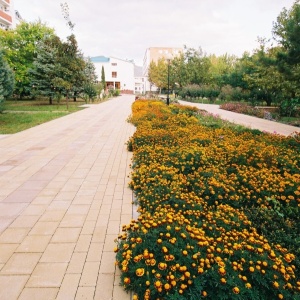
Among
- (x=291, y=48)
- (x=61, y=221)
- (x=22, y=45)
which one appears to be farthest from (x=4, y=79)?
(x=22, y=45)

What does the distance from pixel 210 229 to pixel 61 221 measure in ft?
7.25

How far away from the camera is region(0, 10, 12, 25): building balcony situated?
1522 inches

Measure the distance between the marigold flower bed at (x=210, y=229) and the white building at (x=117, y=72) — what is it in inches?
2857

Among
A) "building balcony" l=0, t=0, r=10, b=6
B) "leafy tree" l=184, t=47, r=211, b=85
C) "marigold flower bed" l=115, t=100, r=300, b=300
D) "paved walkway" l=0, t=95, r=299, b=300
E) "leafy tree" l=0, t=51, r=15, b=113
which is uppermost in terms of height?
"building balcony" l=0, t=0, r=10, b=6

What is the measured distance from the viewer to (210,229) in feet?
9.84

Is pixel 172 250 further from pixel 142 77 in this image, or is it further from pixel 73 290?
pixel 142 77

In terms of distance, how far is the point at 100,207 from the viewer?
4.29 meters

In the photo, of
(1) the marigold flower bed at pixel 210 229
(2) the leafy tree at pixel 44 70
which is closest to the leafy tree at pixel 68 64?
(2) the leafy tree at pixel 44 70

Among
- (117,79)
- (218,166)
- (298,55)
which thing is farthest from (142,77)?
(218,166)

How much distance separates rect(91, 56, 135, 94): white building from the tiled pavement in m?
70.8

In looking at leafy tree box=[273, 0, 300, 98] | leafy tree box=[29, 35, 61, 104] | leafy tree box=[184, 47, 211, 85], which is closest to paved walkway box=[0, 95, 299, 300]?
leafy tree box=[273, 0, 300, 98]

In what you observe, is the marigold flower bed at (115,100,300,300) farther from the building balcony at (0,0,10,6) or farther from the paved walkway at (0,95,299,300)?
the building balcony at (0,0,10,6)

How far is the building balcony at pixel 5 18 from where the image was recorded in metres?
38.7

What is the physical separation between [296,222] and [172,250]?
218 centimetres
